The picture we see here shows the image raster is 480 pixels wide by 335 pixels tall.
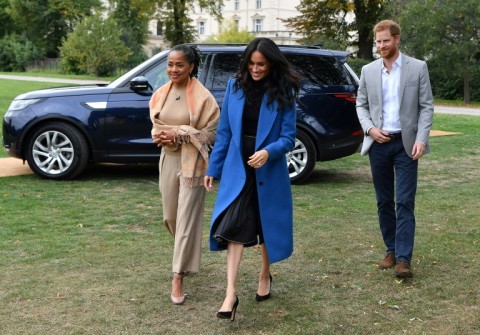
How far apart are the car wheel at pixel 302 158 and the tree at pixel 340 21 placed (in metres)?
32.6

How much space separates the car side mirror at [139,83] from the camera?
952cm

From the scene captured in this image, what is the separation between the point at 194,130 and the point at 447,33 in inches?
1137

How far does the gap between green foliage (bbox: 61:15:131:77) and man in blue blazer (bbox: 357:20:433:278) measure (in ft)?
162

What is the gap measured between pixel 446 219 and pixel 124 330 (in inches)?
175

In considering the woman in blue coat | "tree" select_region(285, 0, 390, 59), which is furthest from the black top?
"tree" select_region(285, 0, 390, 59)

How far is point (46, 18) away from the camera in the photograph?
74.4m

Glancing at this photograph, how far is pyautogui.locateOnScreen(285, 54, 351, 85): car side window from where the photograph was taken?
10117 mm

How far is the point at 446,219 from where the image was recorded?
7852 millimetres

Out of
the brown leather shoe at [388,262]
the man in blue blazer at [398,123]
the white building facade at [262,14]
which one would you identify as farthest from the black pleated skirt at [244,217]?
the white building facade at [262,14]

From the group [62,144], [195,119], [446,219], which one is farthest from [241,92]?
[62,144]

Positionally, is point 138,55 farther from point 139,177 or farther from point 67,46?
point 139,177

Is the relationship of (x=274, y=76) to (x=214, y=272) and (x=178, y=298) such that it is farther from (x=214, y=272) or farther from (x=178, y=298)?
(x=214, y=272)

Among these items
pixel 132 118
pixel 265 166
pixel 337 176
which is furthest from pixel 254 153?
pixel 337 176

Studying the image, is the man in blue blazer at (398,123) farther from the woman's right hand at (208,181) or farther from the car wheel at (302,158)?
the car wheel at (302,158)
